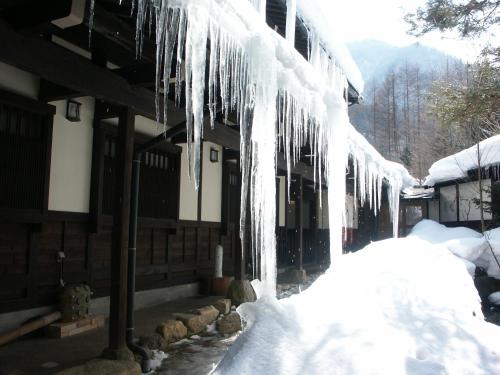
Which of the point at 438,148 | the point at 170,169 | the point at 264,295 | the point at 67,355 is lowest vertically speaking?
the point at 67,355

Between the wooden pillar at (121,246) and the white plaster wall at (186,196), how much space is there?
3.61 meters

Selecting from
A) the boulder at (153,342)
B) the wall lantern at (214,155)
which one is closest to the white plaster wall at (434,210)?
the wall lantern at (214,155)

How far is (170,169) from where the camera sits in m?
7.97

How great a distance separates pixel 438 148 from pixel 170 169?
2327 cm

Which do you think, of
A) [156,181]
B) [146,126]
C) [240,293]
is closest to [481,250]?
[240,293]

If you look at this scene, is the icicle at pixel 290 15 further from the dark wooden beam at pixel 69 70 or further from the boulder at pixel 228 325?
the boulder at pixel 228 325

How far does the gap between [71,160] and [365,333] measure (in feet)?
15.7

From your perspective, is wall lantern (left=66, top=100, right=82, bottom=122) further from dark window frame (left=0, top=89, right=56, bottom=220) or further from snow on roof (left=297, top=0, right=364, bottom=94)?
snow on roof (left=297, top=0, right=364, bottom=94)

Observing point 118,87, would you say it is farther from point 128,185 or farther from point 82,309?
point 82,309

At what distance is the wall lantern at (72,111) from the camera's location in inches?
225

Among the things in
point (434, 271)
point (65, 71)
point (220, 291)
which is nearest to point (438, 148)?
point (220, 291)

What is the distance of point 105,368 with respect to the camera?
4.05 meters

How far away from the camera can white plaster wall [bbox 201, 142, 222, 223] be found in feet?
30.2

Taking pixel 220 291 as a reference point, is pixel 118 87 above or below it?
above
